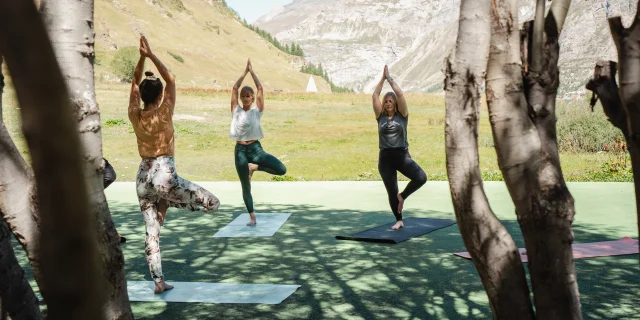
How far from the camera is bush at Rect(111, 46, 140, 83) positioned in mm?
114188

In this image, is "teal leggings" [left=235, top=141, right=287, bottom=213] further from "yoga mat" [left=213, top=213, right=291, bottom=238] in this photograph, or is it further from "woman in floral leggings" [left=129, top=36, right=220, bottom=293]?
"woman in floral leggings" [left=129, top=36, right=220, bottom=293]

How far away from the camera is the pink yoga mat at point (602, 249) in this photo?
296 inches

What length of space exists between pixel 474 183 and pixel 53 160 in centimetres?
235

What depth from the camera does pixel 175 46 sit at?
174m

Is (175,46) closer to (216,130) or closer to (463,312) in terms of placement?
(216,130)

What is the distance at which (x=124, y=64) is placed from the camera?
115562 millimetres

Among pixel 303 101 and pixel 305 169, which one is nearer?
pixel 305 169

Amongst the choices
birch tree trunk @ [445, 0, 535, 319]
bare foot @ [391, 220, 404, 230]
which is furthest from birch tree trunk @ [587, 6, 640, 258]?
bare foot @ [391, 220, 404, 230]

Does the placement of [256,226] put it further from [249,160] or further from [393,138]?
[393,138]

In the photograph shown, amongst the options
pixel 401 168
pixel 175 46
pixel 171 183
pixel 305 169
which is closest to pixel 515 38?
pixel 171 183

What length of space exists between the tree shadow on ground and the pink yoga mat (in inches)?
5.6

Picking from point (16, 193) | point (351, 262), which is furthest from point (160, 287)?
point (16, 193)

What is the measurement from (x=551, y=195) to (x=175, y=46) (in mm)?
176760

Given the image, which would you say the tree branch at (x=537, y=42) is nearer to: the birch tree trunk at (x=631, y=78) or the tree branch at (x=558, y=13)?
the tree branch at (x=558, y=13)
